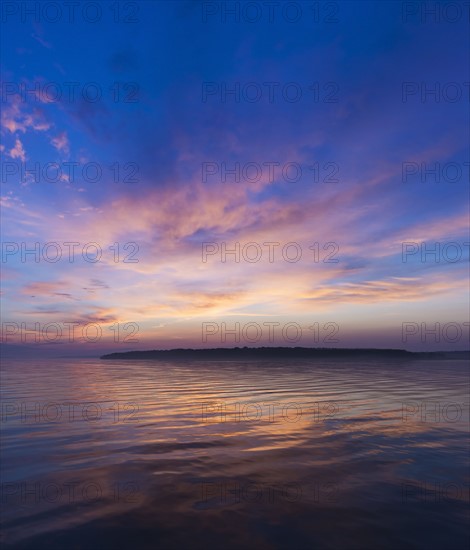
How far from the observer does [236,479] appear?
8.72m

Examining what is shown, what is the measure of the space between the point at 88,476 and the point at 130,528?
3.26 meters

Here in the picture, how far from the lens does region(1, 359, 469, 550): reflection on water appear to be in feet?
20.2

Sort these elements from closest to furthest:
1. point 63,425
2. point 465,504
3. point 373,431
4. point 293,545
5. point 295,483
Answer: point 293,545
point 465,504
point 295,483
point 373,431
point 63,425

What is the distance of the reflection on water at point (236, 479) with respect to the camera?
20.2 feet

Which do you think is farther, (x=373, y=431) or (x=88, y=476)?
(x=373, y=431)

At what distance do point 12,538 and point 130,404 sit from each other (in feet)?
49.8

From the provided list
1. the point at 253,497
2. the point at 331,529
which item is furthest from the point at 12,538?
the point at 331,529

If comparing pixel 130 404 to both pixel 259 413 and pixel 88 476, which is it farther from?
pixel 88 476

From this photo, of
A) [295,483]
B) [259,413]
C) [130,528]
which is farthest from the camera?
[259,413]

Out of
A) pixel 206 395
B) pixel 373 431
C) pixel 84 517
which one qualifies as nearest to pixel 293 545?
pixel 84 517

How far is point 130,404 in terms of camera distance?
20578mm

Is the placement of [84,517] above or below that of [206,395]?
above

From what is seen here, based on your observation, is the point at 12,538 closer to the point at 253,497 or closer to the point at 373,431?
the point at 253,497

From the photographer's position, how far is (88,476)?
8.94m
